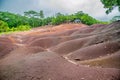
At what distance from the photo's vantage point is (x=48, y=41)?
1268 inches

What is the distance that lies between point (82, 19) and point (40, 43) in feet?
142

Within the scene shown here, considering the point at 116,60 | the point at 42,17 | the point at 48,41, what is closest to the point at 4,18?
the point at 42,17

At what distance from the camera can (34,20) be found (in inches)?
3730

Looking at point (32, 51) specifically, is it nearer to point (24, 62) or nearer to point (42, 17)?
point (24, 62)

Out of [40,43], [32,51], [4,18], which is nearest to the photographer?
[32,51]

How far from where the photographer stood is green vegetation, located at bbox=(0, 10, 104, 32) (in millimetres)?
71713

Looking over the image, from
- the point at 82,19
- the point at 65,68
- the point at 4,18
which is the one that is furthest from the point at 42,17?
the point at 65,68

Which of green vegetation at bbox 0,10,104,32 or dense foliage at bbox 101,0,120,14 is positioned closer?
dense foliage at bbox 101,0,120,14

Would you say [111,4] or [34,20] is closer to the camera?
[111,4]

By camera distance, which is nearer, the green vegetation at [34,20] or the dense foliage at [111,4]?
the dense foliage at [111,4]

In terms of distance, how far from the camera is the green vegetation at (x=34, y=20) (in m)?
71.7

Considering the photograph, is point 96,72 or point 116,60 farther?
point 116,60

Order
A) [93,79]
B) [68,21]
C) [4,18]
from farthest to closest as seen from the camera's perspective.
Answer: [4,18] → [68,21] → [93,79]

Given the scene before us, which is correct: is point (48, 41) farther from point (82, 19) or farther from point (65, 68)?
point (82, 19)
